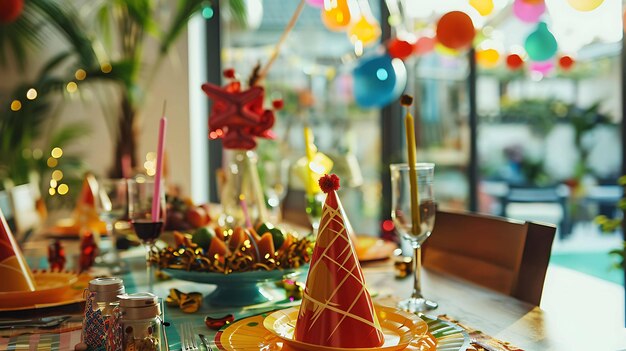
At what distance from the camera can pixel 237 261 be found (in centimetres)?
128

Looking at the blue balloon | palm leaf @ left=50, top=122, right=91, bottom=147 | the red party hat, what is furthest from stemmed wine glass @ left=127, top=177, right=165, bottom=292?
palm leaf @ left=50, top=122, right=91, bottom=147

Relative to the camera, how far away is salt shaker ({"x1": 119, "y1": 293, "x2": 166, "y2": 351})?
0.86 meters

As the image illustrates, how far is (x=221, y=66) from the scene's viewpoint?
5.02 m

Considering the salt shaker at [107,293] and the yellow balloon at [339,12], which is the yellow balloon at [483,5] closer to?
the yellow balloon at [339,12]

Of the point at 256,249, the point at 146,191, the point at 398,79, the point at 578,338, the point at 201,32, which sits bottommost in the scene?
the point at 578,338

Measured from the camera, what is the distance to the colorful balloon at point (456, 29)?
246 cm

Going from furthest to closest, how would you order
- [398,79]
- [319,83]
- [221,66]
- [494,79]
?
[221,66]
[319,83]
[494,79]
[398,79]

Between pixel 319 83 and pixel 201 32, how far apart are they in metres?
1.02

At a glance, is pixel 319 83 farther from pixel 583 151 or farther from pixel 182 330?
pixel 182 330

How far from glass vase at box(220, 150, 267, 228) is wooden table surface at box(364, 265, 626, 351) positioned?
356mm

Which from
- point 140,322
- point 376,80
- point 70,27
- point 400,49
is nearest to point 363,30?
point 400,49

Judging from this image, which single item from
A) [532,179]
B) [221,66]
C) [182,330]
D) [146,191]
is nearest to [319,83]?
[221,66]

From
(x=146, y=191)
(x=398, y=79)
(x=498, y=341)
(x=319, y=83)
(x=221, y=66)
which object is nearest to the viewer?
(x=498, y=341)

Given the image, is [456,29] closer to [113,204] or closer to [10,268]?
[113,204]
